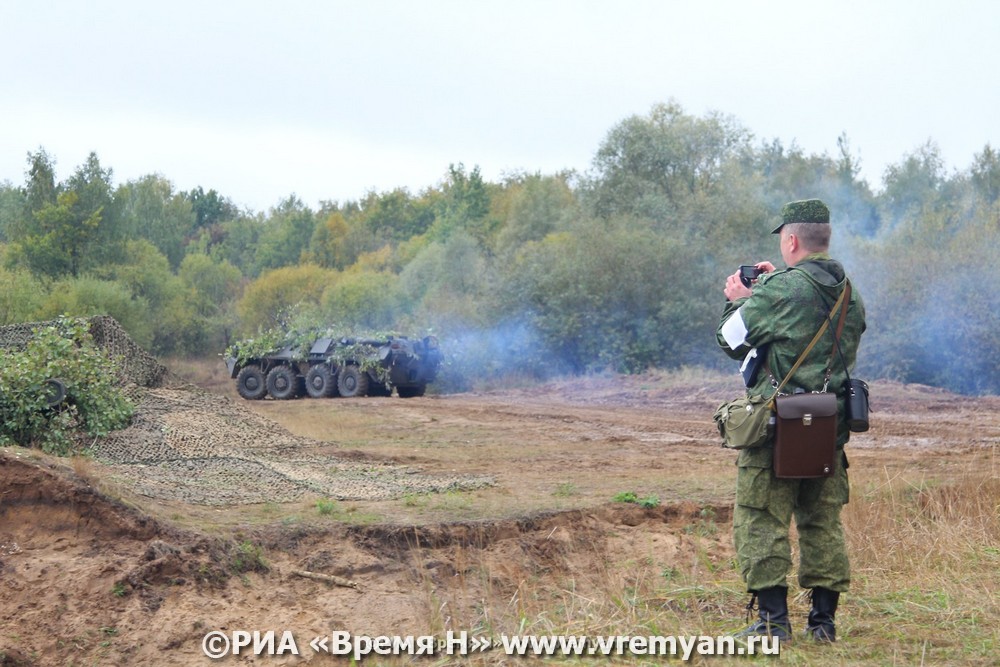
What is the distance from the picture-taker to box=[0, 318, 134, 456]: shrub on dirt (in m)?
9.25

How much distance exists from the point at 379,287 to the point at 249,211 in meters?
37.6

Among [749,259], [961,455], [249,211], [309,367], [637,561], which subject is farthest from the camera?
[249,211]

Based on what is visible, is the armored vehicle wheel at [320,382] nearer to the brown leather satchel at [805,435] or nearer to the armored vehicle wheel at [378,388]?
the armored vehicle wheel at [378,388]

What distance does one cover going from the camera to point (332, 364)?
24.2 meters

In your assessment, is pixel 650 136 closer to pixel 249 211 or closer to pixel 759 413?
pixel 759 413

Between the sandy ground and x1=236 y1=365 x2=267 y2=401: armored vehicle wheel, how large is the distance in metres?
13.1

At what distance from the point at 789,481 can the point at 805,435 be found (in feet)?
0.84

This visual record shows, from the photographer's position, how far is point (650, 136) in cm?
3488

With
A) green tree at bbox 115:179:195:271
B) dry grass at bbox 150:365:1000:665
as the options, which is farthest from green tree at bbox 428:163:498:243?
dry grass at bbox 150:365:1000:665

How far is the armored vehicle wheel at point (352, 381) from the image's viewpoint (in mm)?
23562

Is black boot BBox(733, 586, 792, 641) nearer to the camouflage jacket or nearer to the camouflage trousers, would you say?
the camouflage trousers

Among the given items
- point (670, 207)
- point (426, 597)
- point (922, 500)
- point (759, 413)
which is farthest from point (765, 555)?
point (670, 207)

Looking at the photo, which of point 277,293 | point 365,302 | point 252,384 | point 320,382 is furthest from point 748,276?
point 277,293

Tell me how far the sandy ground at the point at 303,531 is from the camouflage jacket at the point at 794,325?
5.84 feet
